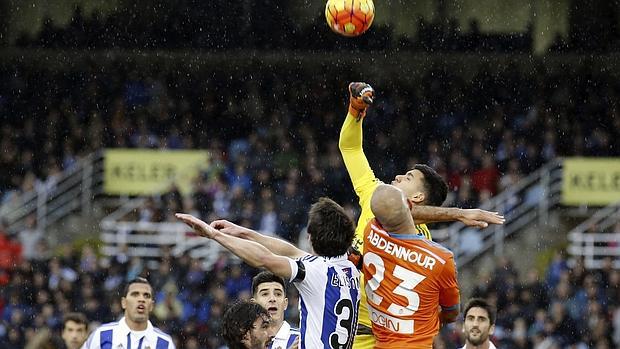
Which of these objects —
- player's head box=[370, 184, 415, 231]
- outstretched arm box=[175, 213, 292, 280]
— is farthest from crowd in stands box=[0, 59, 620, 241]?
outstretched arm box=[175, 213, 292, 280]

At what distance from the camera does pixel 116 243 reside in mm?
20281

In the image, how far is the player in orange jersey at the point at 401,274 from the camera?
723 centimetres

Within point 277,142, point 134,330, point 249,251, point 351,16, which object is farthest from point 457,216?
point 277,142

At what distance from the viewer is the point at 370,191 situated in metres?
8.31

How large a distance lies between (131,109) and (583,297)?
9.96 m

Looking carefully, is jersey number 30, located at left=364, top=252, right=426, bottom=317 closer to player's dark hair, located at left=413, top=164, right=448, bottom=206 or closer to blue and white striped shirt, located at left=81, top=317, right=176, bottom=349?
player's dark hair, located at left=413, top=164, right=448, bottom=206

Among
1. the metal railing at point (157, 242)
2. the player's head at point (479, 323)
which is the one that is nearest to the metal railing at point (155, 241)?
the metal railing at point (157, 242)

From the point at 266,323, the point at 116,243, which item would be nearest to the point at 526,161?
the point at 116,243

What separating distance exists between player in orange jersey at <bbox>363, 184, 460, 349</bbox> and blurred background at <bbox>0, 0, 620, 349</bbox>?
9137 millimetres

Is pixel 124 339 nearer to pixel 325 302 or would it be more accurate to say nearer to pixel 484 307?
pixel 484 307

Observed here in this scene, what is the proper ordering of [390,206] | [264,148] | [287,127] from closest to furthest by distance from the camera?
[390,206], [264,148], [287,127]

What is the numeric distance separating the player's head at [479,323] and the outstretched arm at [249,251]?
297cm

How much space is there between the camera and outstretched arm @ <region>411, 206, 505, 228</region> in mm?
7496

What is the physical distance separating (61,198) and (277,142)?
3.77 metres
